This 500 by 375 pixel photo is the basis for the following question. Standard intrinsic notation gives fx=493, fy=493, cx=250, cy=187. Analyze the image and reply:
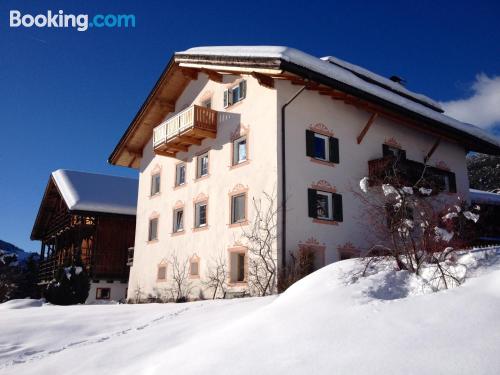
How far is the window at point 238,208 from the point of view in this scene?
1877cm

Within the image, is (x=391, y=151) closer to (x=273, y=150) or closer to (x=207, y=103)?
(x=273, y=150)

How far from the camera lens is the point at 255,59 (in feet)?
55.7

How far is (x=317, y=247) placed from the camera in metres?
17.5

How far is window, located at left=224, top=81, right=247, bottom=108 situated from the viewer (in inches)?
783

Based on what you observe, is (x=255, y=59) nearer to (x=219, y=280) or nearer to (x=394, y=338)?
(x=219, y=280)

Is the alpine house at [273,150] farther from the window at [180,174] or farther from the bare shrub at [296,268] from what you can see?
the bare shrub at [296,268]

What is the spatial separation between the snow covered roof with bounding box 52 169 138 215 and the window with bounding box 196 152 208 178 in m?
10.4

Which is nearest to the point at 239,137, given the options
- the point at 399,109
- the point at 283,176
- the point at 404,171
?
the point at 283,176

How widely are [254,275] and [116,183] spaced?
2090cm

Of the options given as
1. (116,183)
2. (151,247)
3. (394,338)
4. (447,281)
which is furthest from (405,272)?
(116,183)

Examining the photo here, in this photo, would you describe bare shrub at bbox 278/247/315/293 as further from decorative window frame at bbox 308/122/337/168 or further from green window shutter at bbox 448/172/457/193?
green window shutter at bbox 448/172/457/193

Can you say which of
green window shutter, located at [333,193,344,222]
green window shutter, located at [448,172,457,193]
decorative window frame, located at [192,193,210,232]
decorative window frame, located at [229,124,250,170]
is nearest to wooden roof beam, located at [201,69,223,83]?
decorative window frame, located at [229,124,250,170]

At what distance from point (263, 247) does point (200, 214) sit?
203 inches

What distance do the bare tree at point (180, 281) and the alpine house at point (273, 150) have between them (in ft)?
0.99
